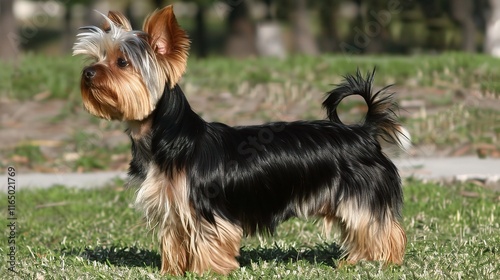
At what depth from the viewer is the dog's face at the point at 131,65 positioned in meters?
6.73

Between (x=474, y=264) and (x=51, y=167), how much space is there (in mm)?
7749

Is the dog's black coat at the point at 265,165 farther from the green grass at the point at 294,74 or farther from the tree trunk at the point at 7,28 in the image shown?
the tree trunk at the point at 7,28

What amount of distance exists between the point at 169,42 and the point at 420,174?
602 centimetres

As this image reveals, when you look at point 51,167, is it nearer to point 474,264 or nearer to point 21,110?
point 21,110

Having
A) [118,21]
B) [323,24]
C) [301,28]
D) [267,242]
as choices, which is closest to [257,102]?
[267,242]

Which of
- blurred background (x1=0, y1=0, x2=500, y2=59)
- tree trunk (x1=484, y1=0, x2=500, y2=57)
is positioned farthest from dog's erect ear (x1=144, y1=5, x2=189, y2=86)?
tree trunk (x1=484, y1=0, x2=500, y2=57)

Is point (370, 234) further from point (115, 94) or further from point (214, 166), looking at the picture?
point (115, 94)

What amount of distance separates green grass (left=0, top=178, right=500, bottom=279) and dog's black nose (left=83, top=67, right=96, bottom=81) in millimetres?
1521

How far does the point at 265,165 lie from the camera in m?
7.33

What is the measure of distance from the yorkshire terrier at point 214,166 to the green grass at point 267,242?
25 cm

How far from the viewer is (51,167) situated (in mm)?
13750

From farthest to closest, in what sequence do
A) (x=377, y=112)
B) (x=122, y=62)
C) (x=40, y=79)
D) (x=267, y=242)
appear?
(x=40, y=79) → (x=267, y=242) → (x=377, y=112) → (x=122, y=62)

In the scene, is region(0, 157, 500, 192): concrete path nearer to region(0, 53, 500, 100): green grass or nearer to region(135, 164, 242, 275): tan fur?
region(0, 53, 500, 100): green grass

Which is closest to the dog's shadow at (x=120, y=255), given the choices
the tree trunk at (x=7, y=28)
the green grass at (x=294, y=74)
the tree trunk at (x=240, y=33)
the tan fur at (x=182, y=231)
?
the tan fur at (x=182, y=231)
